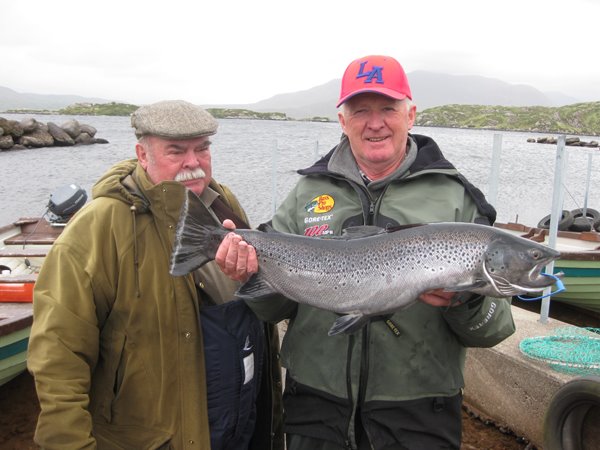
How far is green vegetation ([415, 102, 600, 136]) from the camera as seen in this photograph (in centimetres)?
15600

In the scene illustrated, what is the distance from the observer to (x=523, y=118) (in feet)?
548

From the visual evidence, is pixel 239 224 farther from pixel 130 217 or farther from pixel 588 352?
pixel 588 352

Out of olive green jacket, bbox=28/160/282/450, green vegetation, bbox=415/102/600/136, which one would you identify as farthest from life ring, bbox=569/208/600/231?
green vegetation, bbox=415/102/600/136

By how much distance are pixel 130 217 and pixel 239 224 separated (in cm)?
104

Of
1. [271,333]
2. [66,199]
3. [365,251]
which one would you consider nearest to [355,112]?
[365,251]

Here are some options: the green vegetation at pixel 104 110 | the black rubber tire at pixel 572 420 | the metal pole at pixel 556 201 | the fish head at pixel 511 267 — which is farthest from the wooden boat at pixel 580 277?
the green vegetation at pixel 104 110

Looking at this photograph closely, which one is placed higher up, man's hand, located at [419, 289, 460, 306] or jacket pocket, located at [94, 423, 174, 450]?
man's hand, located at [419, 289, 460, 306]

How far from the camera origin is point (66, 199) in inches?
455

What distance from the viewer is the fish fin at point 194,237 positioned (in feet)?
11.0

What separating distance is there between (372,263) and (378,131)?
3.03 feet

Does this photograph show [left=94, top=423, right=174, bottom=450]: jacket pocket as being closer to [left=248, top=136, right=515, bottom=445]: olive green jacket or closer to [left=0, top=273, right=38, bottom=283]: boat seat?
[left=248, top=136, right=515, bottom=445]: olive green jacket

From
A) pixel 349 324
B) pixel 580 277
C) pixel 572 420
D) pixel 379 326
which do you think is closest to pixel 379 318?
pixel 379 326

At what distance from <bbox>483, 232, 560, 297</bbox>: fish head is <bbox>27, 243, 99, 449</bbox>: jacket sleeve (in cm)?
246

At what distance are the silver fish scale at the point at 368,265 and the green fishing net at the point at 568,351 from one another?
130 inches
